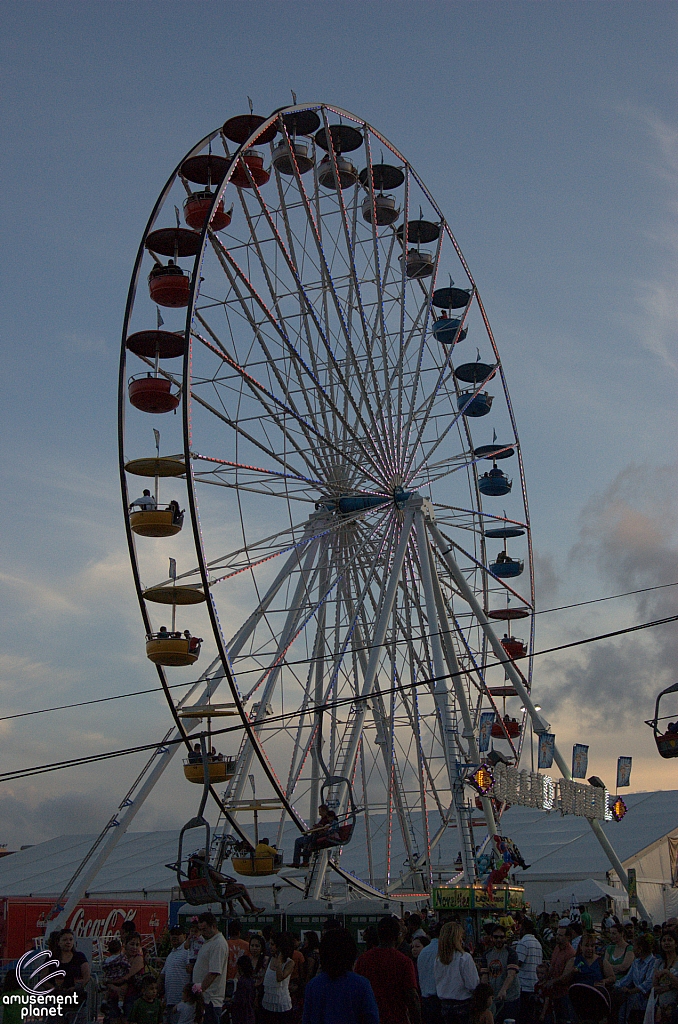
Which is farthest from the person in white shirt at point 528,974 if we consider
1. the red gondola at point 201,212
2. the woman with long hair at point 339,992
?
the red gondola at point 201,212

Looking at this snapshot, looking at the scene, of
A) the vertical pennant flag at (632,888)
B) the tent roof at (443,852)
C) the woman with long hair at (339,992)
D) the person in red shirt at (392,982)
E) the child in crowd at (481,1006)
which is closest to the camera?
the woman with long hair at (339,992)

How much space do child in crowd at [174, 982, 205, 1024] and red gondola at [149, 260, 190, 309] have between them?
13.3 m

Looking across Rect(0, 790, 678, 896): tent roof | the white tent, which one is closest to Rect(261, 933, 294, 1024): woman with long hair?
the white tent

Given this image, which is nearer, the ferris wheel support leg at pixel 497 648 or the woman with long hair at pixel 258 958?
the woman with long hair at pixel 258 958

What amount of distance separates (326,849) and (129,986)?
10.5m

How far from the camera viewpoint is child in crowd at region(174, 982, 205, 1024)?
7.90m

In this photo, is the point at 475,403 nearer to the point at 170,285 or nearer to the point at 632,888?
the point at 170,285

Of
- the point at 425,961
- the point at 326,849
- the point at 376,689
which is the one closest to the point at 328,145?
the point at 376,689

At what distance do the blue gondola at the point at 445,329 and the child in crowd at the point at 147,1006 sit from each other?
19.0 m

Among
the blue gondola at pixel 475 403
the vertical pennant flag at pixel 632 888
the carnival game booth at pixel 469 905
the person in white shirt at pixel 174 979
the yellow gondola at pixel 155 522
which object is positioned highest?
the blue gondola at pixel 475 403

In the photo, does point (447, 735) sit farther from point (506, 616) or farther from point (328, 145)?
point (328, 145)

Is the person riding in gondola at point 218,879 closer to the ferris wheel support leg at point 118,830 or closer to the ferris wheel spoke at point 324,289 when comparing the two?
the ferris wheel support leg at point 118,830

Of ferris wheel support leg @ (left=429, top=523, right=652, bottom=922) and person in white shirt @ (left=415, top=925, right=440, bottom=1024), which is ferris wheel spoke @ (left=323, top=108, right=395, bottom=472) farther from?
person in white shirt @ (left=415, top=925, right=440, bottom=1024)

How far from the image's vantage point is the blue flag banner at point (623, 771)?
93.1 ft
